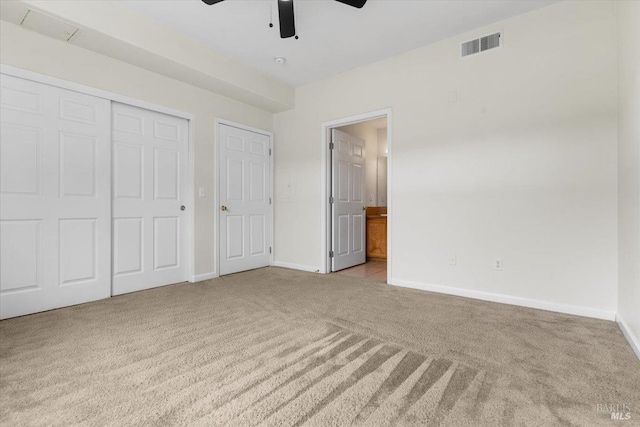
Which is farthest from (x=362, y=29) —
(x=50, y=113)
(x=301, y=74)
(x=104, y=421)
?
(x=104, y=421)

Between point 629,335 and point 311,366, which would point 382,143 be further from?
point 311,366

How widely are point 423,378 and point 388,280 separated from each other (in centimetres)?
217

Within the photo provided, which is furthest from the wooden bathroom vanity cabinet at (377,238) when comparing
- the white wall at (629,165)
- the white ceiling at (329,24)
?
the white wall at (629,165)

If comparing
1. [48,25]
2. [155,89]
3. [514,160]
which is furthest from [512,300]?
[48,25]

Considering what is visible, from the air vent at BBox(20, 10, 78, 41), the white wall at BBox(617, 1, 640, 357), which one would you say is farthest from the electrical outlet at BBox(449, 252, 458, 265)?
the air vent at BBox(20, 10, 78, 41)

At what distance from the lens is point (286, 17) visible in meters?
2.54

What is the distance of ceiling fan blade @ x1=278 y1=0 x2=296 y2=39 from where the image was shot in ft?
7.92

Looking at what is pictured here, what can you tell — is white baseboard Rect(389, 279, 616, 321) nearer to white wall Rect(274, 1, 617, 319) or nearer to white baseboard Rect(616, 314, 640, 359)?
white wall Rect(274, 1, 617, 319)

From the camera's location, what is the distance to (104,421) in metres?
1.33

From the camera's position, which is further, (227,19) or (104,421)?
(227,19)

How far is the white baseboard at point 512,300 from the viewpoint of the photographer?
8.61ft

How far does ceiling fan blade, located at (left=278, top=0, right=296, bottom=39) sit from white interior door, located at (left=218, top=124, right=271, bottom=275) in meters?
1.95

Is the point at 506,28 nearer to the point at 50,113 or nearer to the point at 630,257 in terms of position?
the point at 630,257

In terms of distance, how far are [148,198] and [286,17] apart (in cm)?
250
